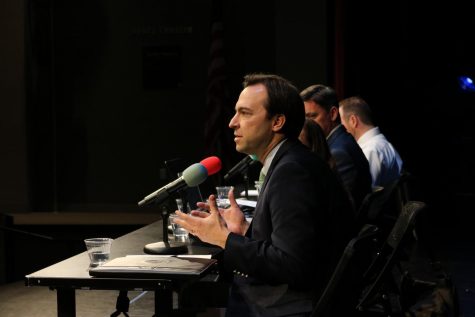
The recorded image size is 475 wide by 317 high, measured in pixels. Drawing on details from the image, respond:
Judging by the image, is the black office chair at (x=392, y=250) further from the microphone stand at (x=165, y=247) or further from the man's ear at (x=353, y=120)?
the man's ear at (x=353, y=120)

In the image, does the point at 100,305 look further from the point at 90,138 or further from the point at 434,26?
the point at 434,26

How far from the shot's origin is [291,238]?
2051mm

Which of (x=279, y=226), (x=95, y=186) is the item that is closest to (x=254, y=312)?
(x=279, y=226)

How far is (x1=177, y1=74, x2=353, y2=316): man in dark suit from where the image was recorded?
81.6 inches

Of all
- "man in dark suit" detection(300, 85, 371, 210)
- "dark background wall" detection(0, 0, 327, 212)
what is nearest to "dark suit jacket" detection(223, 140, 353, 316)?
"man in dark suit" detection(300, 85, 371, 210)

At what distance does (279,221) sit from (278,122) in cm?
36

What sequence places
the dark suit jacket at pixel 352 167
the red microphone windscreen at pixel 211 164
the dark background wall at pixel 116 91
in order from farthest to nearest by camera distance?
the dark background wall at pixel 116 91, the dark suit jacket at pixel 352 167, the red microphone windscreen at pixel 211 164

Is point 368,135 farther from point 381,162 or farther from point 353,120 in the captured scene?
point 381,162

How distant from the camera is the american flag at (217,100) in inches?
346

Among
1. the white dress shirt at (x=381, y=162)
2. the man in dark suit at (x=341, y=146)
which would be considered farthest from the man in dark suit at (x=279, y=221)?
the white dress shirt at (x=381, y=162)

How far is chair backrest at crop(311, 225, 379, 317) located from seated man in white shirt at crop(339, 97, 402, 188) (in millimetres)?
3042

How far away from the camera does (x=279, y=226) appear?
2.08 metres

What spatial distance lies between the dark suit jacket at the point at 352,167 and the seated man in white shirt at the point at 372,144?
0.71 metres

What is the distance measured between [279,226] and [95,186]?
8.09m
